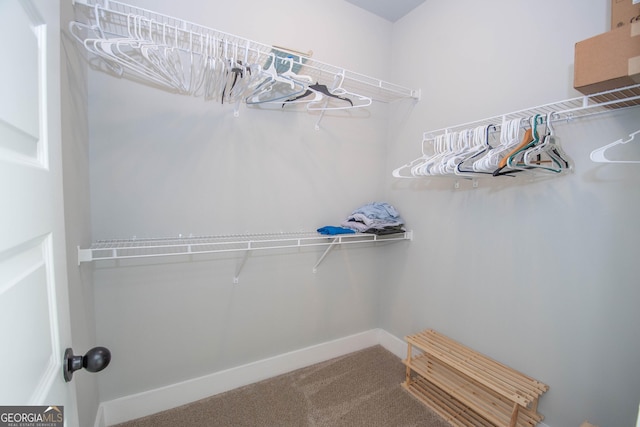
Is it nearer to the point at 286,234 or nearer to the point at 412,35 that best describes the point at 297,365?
the point at 286,234

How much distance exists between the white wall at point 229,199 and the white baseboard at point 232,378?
5 cm

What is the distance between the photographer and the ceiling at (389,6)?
2.08 m

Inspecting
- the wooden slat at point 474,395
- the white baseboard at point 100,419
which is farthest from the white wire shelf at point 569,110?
the white baseboard at point 100,419

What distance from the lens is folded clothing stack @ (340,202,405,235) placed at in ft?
6.59

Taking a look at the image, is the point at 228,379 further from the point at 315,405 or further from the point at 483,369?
the point at 483,369

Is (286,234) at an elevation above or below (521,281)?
above


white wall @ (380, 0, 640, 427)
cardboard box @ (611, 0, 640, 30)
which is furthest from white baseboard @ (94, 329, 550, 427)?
cardboard box @ (611, 0, 640, 30)

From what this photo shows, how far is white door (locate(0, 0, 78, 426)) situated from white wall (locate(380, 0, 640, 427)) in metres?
1.91

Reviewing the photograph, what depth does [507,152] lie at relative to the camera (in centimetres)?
139

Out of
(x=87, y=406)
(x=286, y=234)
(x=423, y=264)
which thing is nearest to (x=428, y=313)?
(x=423, y=264)

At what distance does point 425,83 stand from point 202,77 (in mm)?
1560

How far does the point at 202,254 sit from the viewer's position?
5.56 feet

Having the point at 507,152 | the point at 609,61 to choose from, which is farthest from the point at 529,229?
the point at 609,61

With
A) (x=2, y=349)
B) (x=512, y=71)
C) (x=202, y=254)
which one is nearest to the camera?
(x=2, y=349)
